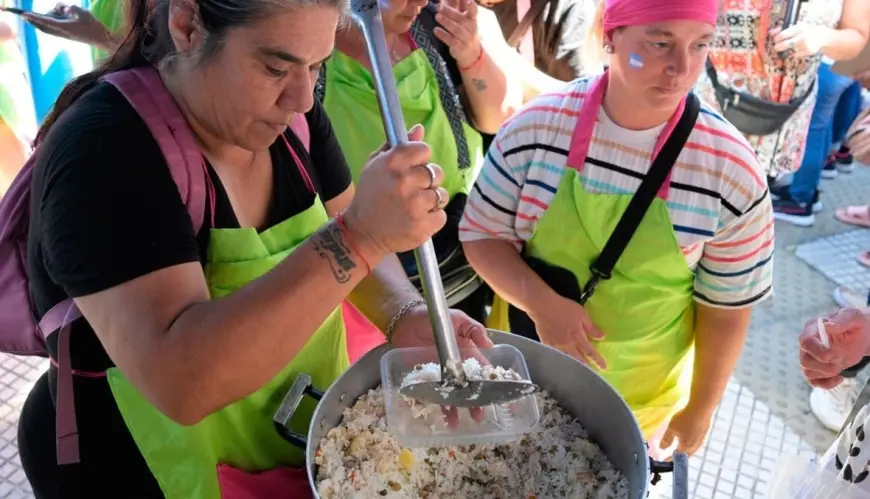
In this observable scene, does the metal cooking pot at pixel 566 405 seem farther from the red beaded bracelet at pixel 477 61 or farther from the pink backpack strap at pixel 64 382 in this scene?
the red beaded bracelet at pixel 477 61

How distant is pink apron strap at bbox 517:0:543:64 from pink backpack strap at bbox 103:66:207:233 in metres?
1.19

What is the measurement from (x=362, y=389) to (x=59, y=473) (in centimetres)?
46

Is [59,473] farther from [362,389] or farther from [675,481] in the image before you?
[675,481]

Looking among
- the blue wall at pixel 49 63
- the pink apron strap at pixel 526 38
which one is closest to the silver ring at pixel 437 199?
the pink apron strap at pixel 526 38

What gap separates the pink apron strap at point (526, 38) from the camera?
182cm

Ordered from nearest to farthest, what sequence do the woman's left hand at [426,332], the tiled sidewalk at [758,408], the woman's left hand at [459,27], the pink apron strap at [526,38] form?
the woman's left hand at [426,332] → the woman's left hand at [459,27] → the pink apron strap at [526,38] → the tiled sidewalk at [758,408]

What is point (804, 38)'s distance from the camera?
8.59 ft

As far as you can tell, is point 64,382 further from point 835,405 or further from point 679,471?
point 835,405

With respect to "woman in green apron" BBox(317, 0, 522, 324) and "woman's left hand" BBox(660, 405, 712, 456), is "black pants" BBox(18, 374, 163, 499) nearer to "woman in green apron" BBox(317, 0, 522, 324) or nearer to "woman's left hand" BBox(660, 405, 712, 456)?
"woman in green apron" BBox(317, 0, 522, 324)

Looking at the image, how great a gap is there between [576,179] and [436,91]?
0.46 meters

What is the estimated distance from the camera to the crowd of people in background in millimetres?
1139

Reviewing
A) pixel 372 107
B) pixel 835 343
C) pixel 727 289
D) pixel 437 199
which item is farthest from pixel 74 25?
pixel 835 343

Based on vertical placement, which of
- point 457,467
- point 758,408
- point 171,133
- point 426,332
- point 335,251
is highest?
point 171,133

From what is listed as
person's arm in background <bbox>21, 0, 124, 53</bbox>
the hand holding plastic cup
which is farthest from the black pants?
the hand holding plastic cup
